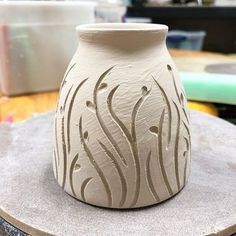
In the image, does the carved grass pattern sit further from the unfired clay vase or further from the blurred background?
the blurred background

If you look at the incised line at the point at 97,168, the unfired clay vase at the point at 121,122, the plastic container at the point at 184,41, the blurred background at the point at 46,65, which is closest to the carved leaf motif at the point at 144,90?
the unfired clay vase at the point at 121,122

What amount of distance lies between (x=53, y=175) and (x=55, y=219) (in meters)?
0.13

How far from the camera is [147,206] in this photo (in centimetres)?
52

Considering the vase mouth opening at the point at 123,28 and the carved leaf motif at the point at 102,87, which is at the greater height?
the vase mouth opening at the point at 123,28

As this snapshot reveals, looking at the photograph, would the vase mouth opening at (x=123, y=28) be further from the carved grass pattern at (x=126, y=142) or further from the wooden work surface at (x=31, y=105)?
the wooden work surface at (x=31, y=105)

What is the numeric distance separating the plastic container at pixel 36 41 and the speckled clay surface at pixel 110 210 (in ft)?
1.81

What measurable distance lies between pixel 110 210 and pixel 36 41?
840mm

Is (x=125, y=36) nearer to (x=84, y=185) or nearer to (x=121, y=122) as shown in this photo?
(x=121, y=122)

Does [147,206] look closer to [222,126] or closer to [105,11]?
[222,126]

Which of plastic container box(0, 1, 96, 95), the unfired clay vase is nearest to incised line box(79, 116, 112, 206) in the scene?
the unfired clay vase

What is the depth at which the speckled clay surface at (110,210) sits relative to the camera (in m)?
0.46

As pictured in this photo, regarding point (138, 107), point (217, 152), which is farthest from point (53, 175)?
point (217, 152)

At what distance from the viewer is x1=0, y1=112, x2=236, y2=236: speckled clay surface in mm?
462

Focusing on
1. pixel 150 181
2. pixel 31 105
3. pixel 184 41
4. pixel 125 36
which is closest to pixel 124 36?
pixel 125 36
